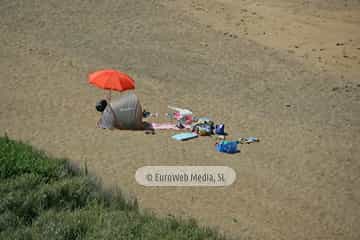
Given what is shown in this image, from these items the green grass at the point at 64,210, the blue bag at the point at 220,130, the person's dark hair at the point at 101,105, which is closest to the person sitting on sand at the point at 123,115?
the person's dark hair at the point at 101,105

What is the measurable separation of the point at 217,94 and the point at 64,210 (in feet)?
25.4

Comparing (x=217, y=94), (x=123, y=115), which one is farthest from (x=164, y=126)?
(x=217, y=94)

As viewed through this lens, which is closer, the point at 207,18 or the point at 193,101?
the point at 193,101

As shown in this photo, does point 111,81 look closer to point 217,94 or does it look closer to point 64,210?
point 217,94

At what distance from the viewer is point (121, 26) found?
806 inches

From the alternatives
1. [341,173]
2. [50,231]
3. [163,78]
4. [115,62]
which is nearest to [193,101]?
[163,78]

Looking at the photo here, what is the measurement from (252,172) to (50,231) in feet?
16.0

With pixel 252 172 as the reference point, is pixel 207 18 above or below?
above

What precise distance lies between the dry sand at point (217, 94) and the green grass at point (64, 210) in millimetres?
1101

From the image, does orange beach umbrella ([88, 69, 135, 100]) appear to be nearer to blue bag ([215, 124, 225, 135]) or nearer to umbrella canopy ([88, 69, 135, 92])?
umbrella canopy ([88, 69, 135, 92])

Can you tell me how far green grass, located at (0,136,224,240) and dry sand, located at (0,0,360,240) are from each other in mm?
1101

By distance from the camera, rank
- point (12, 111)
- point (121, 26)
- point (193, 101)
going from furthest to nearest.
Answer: point (121, 26), point (193, 101), point (12, 111)

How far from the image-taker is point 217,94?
621 inches

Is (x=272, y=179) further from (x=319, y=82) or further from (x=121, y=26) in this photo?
(x=121, y=26)
